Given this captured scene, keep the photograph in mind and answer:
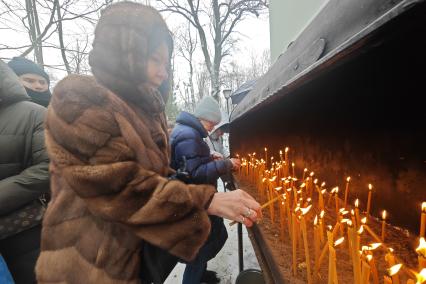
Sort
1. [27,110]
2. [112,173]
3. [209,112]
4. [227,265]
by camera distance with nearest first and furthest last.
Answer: [112,173]
[27,110]
[209,112]
[227,265]

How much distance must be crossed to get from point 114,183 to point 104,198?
75 millimetres

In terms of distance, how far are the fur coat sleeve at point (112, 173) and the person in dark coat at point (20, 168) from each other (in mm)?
830

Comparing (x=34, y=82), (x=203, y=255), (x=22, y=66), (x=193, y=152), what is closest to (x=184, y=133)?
(x=193, y=152)

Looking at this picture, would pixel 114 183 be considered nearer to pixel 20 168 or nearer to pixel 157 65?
pixel 157 65

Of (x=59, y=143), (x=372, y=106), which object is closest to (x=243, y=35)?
(x=372, y=106)

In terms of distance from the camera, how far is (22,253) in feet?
6.15

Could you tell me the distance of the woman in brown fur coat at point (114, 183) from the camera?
1100 millimetres

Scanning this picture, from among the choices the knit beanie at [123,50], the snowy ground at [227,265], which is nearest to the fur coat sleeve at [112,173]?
the knit beanie at [123,50]

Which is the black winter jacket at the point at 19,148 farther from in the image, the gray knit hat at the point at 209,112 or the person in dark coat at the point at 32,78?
the gray knit hat at the point at 209,112

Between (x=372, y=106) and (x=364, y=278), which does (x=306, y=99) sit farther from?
(x=364, y=278)

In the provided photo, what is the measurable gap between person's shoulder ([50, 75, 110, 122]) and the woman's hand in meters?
0.64

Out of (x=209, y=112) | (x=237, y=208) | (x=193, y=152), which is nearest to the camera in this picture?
(x=237, y=208)

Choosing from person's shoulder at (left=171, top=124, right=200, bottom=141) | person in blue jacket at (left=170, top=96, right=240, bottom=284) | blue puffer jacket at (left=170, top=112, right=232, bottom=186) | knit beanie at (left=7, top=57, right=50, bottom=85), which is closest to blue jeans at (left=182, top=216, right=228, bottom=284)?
person in blue jacket at (left=170, top=96, right=240, bottom=284)

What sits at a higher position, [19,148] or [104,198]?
[19,148]
